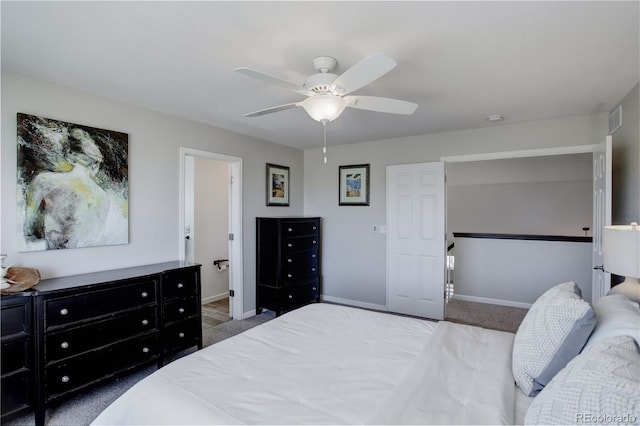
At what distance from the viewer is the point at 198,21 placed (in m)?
1.65

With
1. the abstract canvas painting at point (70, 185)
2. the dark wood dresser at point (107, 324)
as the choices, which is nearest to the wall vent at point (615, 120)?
the dark wood dresser at point (107, 324)

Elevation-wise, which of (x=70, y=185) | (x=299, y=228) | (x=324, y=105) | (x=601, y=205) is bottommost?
(x=299, y=228)

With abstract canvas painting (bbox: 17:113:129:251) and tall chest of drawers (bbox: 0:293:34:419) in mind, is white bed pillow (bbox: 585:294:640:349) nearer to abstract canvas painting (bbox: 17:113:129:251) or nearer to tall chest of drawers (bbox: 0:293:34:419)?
tall chest of drawers (bbox: 0:293:34:419)

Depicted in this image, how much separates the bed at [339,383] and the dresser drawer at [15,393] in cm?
113

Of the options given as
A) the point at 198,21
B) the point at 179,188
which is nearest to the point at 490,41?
the point at 198,21

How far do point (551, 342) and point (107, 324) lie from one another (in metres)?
2.69

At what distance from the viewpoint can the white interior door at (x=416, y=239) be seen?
13.3 feet

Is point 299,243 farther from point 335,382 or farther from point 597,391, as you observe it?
point 597,391

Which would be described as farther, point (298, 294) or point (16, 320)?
point (298, 294)

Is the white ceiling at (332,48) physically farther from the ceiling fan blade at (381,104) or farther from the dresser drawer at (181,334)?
the dresser drawer at (181,334)

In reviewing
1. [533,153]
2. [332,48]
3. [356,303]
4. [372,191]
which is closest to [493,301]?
[356,303]

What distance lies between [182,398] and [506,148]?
3.86 meters

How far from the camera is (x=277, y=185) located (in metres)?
4.61

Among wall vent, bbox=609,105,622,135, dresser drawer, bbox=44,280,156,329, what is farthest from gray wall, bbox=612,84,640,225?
dresser drawer, bbox=44,280,156,329
